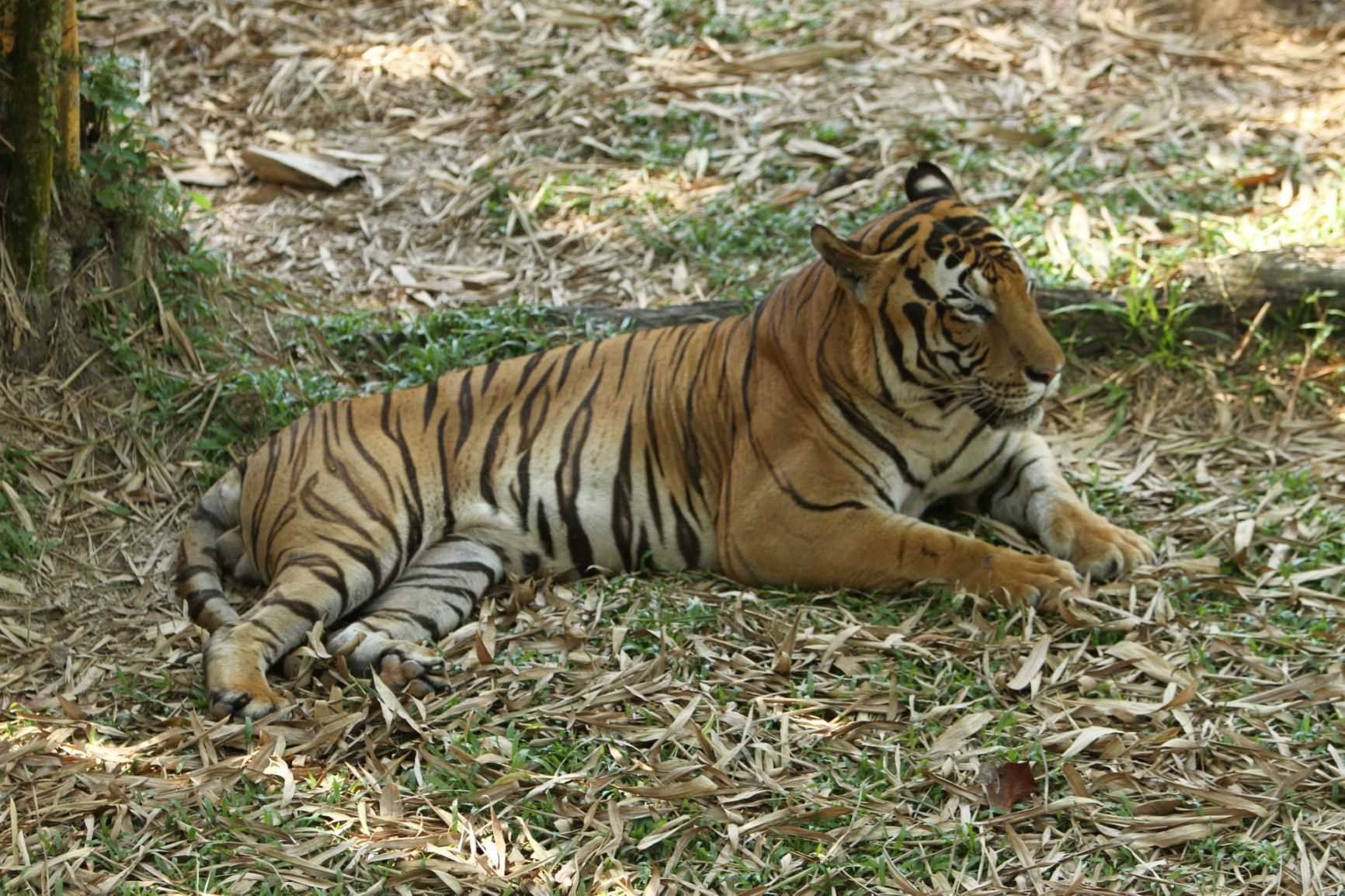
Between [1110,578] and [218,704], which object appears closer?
[218,704]

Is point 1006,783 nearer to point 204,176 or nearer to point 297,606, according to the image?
point 297,606

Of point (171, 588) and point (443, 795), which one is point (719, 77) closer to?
point (171, 588)

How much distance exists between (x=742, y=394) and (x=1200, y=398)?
1859 millimetres

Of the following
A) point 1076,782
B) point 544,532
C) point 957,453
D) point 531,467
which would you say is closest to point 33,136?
point 531,467

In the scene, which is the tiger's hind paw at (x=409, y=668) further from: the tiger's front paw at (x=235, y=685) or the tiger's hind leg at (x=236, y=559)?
the tiger's hind leg at (x=236, y=559)

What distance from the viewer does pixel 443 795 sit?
12.0 ft

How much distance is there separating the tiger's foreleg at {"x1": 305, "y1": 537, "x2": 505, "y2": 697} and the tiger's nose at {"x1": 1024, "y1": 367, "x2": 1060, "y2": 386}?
181 centimetres

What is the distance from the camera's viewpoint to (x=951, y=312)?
4.57m

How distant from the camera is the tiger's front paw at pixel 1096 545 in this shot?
452 cm

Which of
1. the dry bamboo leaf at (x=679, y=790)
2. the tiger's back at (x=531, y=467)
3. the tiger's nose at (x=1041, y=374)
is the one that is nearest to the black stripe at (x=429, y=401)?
A: the tiger's back at (x=531, y=467)

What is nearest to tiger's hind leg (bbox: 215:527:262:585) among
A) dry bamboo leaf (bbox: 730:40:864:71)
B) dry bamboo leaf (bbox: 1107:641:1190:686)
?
dry bamboo leaf (bbox: 1107:641:1190:686)

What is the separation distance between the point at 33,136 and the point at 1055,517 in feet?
11.4

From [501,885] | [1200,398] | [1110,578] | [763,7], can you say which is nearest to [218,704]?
[501,885]

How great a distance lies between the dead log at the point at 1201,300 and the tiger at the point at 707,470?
763 millimetres
